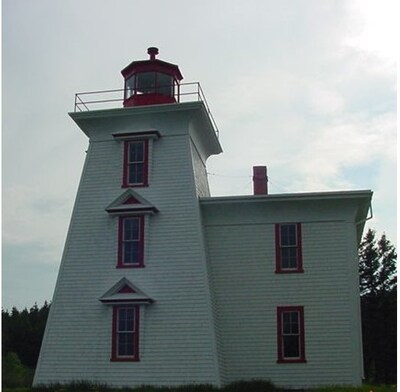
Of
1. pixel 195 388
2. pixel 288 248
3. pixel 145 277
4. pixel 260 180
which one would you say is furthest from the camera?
pixel 260 180

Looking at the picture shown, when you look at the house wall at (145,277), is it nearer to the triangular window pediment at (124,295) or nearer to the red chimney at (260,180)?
the triangular window pediment at (124,295)

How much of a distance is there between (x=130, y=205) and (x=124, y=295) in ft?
10.3

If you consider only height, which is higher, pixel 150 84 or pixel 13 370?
pixel 150 84

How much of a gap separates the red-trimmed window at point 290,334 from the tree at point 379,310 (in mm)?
21224

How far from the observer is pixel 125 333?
69.9 ft

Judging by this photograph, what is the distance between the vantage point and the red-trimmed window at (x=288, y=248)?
72.4 ft

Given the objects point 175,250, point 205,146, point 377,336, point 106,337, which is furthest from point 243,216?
point 377,336

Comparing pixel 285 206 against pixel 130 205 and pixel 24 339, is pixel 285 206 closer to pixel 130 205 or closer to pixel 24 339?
pixel 130 205

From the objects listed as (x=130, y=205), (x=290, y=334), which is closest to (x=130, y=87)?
(x=130, y=205)

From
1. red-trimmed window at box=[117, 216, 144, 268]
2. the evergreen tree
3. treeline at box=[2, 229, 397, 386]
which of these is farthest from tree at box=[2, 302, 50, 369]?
red-trimmed window at box=[117, 216, 144, 268]

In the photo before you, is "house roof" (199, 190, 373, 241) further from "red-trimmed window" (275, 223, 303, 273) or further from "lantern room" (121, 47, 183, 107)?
"lantern room" (121, 47, 183, 107)

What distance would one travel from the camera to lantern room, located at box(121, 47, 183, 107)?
80.4 ft

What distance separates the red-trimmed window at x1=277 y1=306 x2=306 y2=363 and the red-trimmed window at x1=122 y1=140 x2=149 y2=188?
21.8ft

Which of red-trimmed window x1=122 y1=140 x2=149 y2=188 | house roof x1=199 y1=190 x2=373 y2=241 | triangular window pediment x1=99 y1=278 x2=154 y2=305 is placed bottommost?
triangular window pediment x1=99 y1=278 x2=154 y2=305
